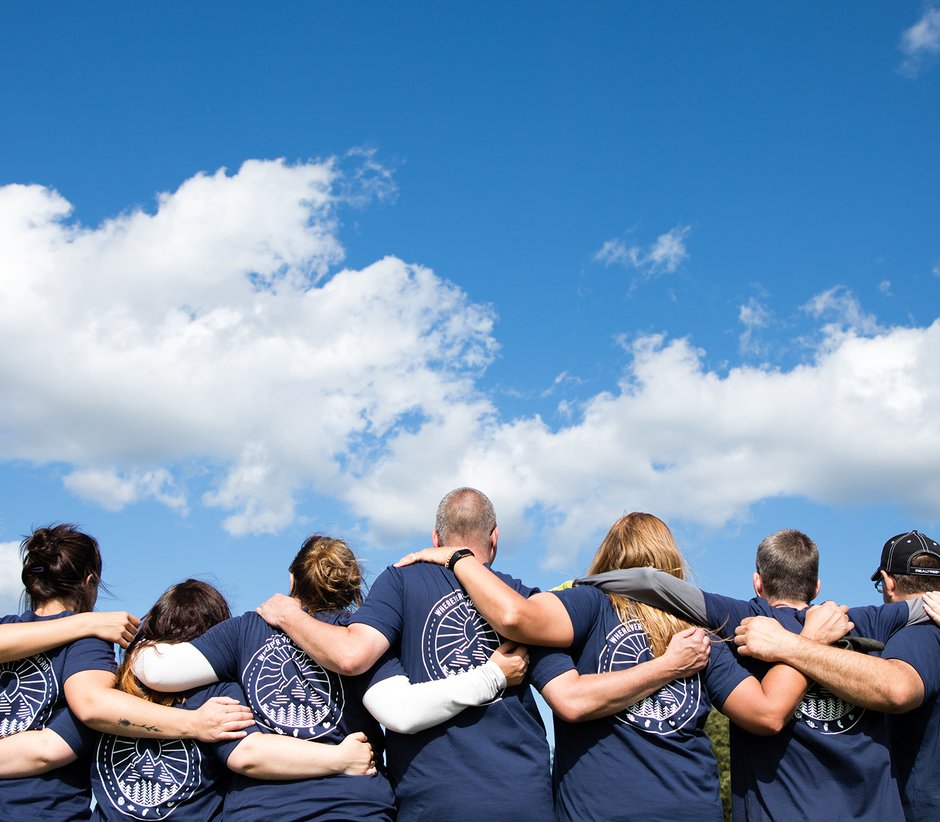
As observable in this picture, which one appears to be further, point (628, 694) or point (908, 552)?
point (908, 552)

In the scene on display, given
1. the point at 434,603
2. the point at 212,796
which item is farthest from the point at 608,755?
the point at 212,796

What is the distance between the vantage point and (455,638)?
16.2 feet

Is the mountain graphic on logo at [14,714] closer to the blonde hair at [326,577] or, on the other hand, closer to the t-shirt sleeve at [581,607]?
the blonde hair at [326,577]

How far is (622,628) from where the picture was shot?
4.94 meters

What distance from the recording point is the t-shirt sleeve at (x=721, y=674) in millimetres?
4918

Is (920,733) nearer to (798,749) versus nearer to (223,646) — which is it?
(798,749)

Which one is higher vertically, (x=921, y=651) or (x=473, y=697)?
(x=921, y=651)

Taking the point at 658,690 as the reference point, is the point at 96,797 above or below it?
below

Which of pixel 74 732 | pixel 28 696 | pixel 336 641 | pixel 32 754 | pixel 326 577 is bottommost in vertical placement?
pixel 32 754

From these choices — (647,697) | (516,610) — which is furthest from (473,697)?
(647,697)

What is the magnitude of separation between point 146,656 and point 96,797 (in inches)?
32.0

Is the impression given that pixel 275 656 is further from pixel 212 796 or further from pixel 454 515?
pixel 454 515

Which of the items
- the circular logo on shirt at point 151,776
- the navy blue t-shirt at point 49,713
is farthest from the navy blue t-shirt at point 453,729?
the navy blue t-shirt at point 49,713

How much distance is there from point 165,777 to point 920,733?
4.25m
